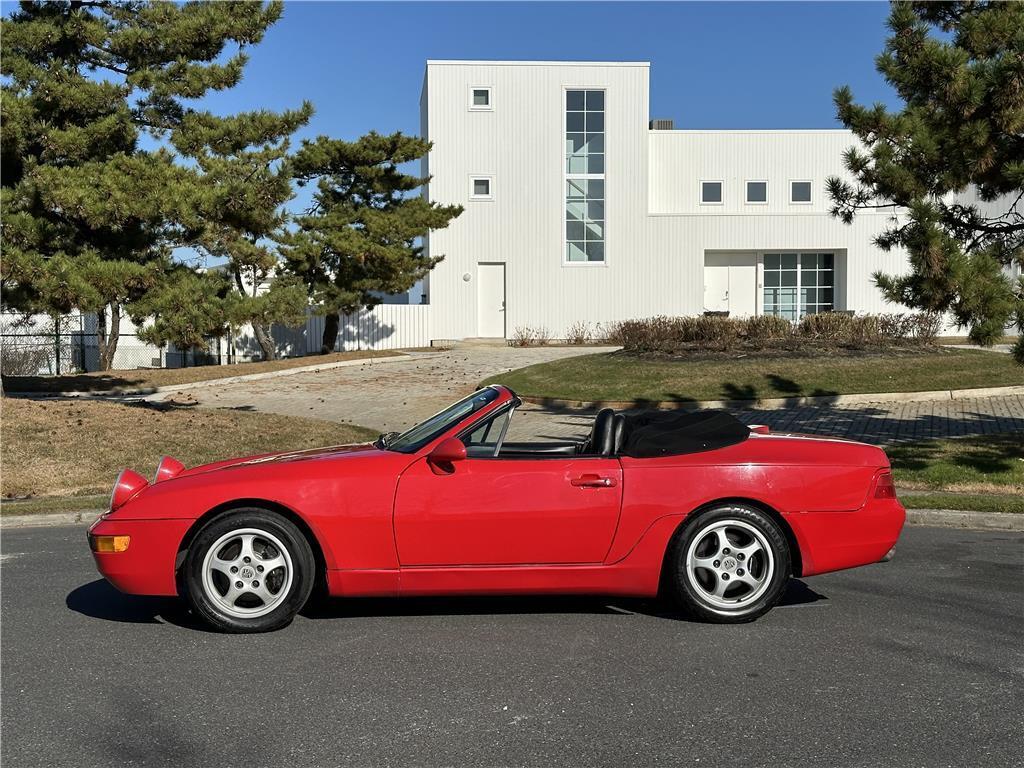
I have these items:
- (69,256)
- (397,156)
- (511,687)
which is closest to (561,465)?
(511,687)

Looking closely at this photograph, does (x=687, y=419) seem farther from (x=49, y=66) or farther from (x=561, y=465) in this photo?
(x=49, y=66)

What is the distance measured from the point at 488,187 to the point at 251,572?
29.4m

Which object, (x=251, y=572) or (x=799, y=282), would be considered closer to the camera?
(x=251, y=572)

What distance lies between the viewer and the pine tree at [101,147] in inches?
536

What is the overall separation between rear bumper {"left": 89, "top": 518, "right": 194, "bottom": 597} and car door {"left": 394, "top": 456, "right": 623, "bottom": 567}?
1233 mm

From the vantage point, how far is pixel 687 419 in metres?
6.07

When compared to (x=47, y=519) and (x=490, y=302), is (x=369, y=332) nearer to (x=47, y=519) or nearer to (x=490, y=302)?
(x=490, y=302)

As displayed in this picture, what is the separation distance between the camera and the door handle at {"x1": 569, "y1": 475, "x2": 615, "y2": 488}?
17.3ft

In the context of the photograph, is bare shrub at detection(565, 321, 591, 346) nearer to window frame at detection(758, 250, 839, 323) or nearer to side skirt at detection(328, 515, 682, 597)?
window frame at detection(758, 250, 839, 323)

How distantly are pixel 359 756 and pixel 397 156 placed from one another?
2664 cm

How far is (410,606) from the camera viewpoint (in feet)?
19.4

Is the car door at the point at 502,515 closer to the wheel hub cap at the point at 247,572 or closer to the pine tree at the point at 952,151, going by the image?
the wheel hub cap at the point at 247,572

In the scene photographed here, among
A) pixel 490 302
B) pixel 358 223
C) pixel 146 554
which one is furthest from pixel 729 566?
pixel 490 302

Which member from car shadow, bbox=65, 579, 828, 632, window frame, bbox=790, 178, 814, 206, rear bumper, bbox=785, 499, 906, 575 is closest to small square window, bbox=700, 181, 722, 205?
window frame, bbox=790, 178, 814, 206
